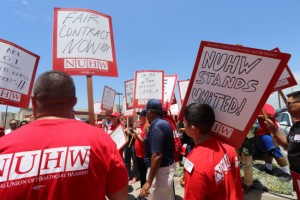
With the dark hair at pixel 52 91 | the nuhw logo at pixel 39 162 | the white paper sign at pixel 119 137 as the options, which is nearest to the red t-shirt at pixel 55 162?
the nuhw logo at pixel 39 162

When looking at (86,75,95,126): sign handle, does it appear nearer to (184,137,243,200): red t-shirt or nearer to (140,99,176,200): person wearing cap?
(140,99,176,200): person wearing cap

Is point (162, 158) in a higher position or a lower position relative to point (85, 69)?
lower

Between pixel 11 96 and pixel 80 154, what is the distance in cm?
308

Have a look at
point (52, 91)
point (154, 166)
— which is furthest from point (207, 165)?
point (154, 166)

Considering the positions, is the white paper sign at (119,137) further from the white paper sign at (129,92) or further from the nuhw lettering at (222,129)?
the white paper sign at (129,92)

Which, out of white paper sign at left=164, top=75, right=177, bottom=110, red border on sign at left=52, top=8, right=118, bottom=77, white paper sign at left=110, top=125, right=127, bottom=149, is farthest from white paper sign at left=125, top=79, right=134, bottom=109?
red border on sign at left=52, top=8, right=118, bottom=77

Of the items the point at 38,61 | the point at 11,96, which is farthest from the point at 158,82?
the point at 11,96

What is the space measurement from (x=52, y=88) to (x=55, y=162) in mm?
474

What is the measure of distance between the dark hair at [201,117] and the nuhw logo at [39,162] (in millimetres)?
952

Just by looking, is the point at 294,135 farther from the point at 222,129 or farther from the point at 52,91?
the point at 52,91

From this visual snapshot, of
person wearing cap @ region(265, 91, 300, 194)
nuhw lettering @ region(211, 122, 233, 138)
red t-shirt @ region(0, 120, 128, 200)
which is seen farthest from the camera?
person wearing cap @ region(265, 91, 300, 194)

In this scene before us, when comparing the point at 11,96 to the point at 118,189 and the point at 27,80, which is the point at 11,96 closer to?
the point at 27,80

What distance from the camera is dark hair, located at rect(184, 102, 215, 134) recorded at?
6.59 ft

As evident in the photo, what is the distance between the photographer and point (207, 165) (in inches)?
68.4
